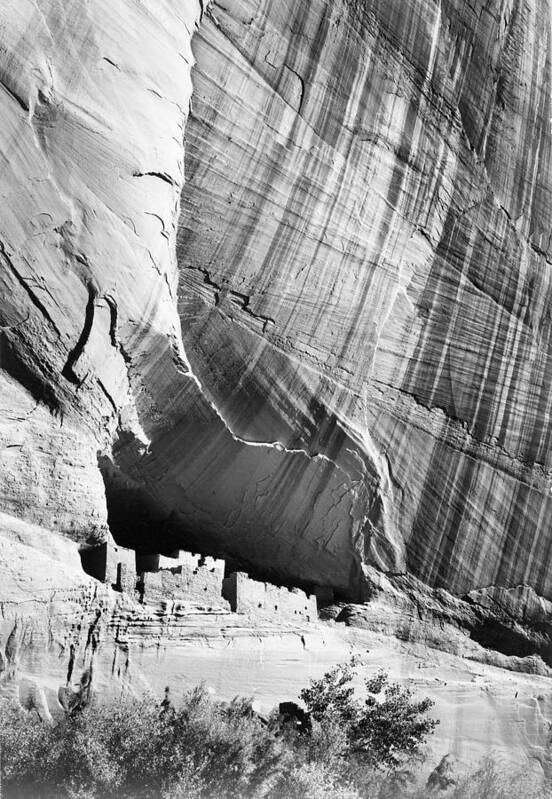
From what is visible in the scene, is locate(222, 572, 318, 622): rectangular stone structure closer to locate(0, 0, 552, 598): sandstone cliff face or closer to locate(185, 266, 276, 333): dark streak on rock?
Answer: locate(0, 0, 552, 598): sandstone cliff face

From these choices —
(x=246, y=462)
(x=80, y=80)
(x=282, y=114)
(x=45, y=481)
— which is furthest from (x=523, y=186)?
(x=45, y=481)

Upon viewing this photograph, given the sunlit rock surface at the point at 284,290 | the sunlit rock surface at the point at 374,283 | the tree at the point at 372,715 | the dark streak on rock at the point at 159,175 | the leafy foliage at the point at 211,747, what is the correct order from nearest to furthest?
the leafy foliage at the point at 211,747 < the sunlit rock surface at the point at 284,290 < the dark streak on rock at the point at 159,175 < the tree at the point at 372,715 < the sunlit rock surface at the point at 374,283

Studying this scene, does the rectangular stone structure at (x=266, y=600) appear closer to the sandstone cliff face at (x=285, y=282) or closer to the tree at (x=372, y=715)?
the tree at (x=372, y=715)

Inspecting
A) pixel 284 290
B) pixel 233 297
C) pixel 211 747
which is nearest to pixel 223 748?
pixel 211 747

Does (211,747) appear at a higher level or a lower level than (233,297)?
lower

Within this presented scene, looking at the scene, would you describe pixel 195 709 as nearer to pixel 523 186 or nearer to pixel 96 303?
pixel 96 303

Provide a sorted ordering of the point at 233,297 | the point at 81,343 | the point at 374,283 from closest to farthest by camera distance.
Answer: the point at 81,343
the point at 233,297
the point at 374,283

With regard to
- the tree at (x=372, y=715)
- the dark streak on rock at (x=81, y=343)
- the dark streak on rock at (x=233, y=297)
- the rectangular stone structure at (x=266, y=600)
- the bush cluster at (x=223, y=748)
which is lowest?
the bush cluster at (x=223, y=748)

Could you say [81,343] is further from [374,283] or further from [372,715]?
[372,715]

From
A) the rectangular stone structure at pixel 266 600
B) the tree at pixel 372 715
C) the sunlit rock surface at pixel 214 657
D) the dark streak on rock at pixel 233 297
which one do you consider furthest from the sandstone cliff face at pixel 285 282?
the tree at pixel 372 715
